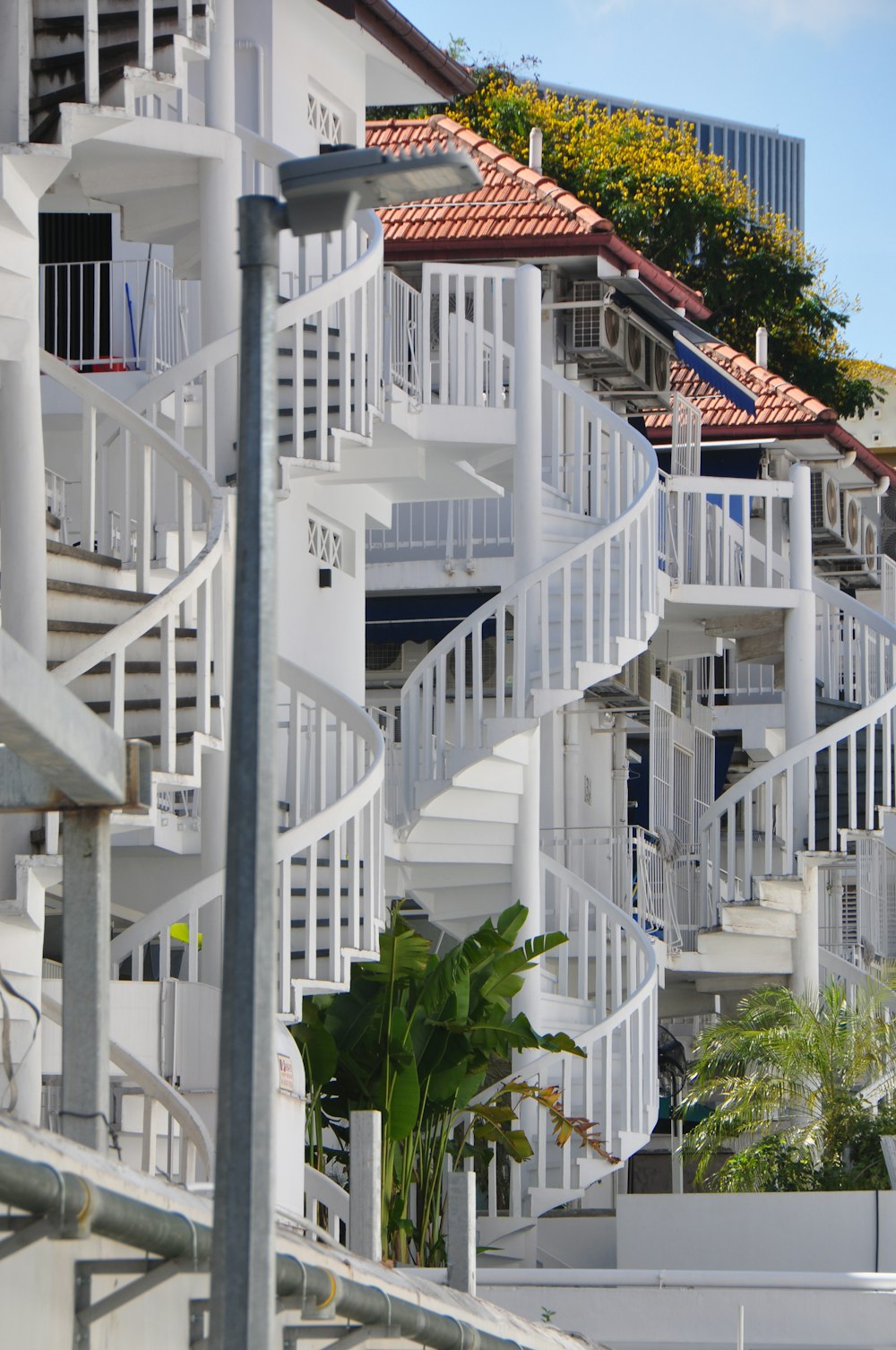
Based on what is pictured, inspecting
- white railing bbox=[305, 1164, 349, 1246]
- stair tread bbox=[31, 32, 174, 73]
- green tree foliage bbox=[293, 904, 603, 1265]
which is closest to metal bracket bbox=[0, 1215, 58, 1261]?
stair tread bbox=[31, 32, 174, 73]

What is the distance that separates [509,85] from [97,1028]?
31422mm

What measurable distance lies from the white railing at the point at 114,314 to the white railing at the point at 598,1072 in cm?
487

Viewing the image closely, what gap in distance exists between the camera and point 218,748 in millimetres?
11914

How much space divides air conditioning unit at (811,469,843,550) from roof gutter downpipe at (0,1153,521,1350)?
1987 cm

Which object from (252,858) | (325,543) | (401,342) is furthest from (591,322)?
(252,858)

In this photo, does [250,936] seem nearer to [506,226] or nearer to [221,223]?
[221,223]

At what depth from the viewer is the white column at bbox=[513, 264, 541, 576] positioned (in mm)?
17688

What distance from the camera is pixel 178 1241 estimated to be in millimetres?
5855

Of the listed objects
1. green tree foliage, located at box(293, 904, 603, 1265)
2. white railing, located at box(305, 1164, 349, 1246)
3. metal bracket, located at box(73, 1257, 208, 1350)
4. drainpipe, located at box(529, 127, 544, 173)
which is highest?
drainpipe, located at box(529, 127, 544, 173)

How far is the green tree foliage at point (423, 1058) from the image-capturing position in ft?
51.9

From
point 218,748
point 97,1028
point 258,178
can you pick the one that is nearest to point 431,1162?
point 218,748

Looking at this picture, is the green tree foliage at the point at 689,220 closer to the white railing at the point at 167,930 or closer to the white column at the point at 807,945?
the white column at the point at 807,945

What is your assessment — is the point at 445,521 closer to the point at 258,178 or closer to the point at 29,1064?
the point at 258,178

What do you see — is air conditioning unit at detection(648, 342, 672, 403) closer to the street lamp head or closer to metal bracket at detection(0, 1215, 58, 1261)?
the street lamp head
